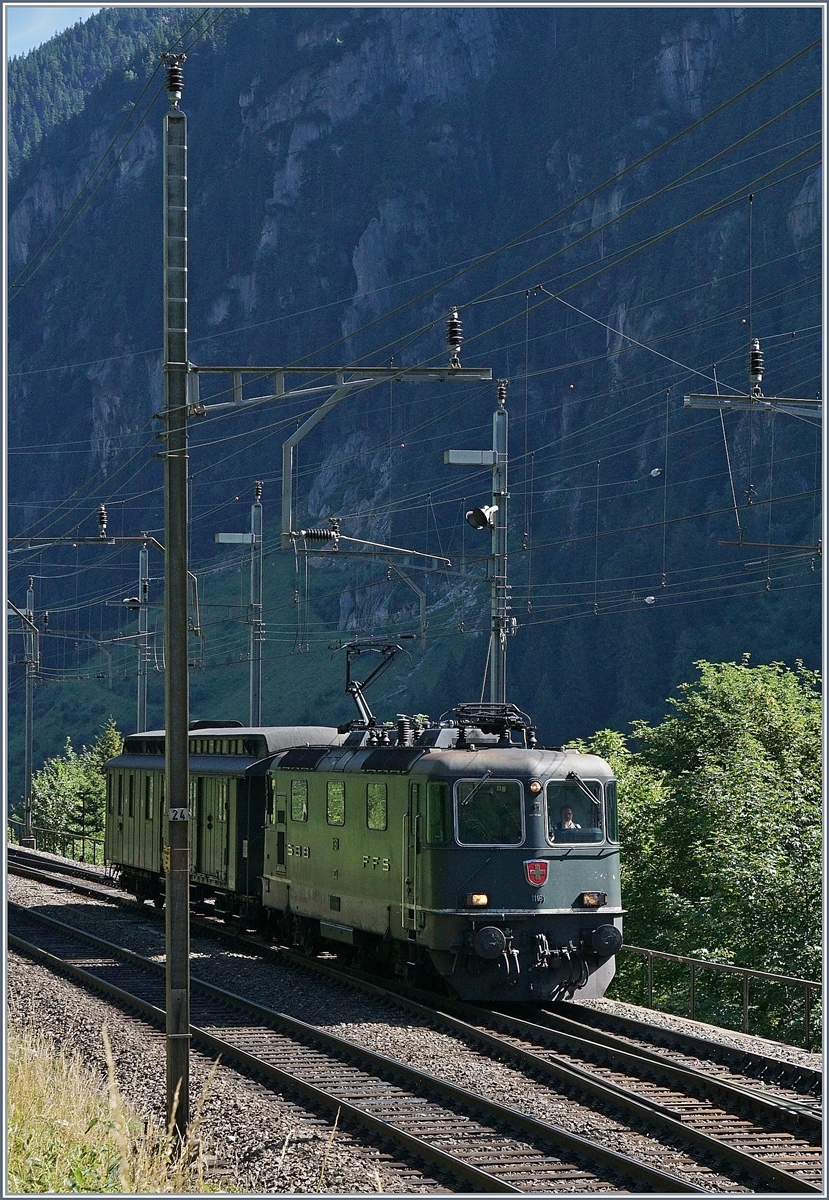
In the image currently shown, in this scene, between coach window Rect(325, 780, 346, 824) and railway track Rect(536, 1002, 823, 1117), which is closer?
railway track Rect(536, 1002, 823, 1117)

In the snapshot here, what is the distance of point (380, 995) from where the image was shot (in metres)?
19.3

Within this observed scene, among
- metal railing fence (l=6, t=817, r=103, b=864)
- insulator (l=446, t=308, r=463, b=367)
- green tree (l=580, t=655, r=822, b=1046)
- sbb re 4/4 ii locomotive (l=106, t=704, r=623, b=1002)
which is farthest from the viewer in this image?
metal railing fence (l=6, t=817, r=103, b=864)

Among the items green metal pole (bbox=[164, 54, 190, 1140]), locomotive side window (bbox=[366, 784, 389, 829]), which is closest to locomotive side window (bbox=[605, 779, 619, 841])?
locomotive side window (bbox=[366, 784, 389, 829])

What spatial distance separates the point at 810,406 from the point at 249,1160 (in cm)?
1085

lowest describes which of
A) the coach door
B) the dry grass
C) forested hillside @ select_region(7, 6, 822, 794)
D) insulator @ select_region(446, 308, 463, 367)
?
the dry grass

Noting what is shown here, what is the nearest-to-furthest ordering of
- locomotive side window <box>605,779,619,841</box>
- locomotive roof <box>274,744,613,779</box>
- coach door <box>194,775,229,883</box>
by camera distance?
locomotive roof <box>274,744,613,779</box> < locomotive side window <box>605,779,619,841</box> < coach door <box>194,775,229,883</box>

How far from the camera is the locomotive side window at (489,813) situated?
1822 cm

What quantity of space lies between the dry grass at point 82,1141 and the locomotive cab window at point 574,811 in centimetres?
645

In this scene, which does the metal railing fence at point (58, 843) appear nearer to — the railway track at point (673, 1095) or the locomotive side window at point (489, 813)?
A: the locomotive side window at point (489, 813)

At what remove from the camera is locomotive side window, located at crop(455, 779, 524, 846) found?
18.2m

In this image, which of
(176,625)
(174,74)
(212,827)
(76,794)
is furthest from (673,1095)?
(76,794)

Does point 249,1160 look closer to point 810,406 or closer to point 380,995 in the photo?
point 380,995

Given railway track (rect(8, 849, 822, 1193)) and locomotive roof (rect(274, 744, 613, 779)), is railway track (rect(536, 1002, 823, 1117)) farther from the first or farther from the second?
locomotive roof (rect(274, 744, 613, 779))

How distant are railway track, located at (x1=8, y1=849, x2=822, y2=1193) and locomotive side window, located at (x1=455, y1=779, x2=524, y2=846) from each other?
1.97m
